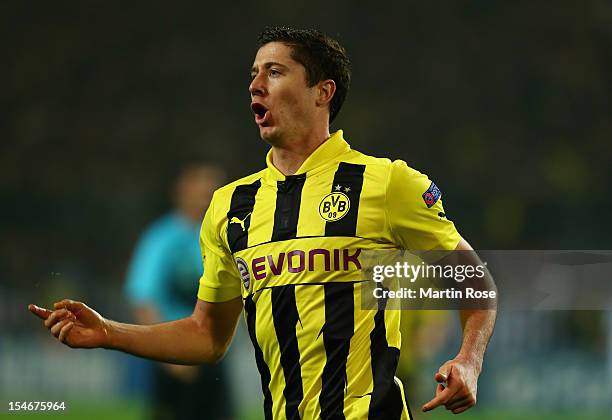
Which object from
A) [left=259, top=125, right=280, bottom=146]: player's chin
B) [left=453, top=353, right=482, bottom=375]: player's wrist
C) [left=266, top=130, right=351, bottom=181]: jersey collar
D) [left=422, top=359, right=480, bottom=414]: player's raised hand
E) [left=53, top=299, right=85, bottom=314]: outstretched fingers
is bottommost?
[left=422, top=359, right=480, bottom=414]: player's raised hand

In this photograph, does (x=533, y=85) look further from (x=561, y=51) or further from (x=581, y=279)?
(x=581, y=279)

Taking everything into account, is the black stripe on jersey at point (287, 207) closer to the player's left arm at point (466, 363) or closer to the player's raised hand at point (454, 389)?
the player's left arm at point (466, 363)

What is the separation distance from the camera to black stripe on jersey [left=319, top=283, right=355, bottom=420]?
9.77 ft

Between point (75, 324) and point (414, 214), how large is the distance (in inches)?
39.4

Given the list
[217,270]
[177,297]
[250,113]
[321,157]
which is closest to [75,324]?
[217,270]

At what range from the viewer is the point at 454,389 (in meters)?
2.77

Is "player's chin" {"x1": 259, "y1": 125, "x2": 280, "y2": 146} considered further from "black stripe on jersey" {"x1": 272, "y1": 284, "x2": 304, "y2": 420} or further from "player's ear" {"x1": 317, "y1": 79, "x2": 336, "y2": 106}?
"black stripe on jersey" {"x1": 272, "y1": 284, "x2": 304, "y2": 420}

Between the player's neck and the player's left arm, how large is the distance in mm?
524

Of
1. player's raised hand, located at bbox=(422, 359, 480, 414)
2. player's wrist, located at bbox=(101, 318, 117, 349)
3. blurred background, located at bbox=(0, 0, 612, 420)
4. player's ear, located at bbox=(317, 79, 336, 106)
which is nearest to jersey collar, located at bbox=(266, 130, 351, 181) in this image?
player's ear, located at bbox=(317, 79, 336, 106)

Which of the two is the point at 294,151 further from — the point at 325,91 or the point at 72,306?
the point at 72,306

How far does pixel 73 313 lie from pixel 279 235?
0.62 meters

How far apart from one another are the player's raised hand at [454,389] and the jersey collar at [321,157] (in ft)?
2.52

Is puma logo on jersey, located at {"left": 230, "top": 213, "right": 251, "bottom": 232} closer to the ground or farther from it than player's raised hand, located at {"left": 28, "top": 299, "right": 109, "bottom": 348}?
farther from it

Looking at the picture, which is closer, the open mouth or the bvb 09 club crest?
the bvb 09 club crest
